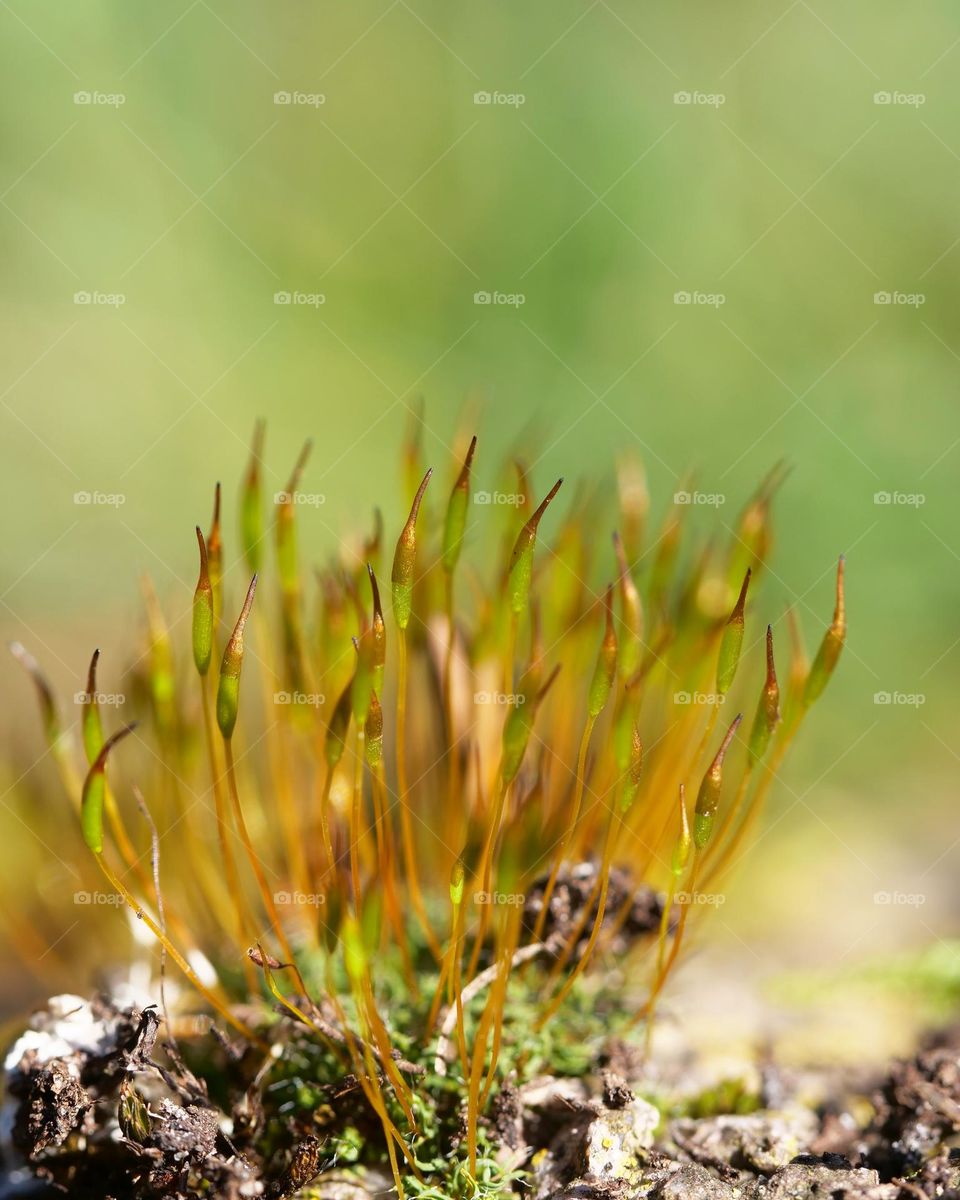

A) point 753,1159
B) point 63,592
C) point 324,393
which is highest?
point 324,393

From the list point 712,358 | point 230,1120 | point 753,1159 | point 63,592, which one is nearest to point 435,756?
point 230,1120

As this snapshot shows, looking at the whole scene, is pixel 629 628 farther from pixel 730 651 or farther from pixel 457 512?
pixel 457 512

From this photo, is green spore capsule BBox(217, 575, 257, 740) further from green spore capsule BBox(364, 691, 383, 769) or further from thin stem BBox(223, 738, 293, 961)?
green spore capsule BBox(364, 691, 383, 769)

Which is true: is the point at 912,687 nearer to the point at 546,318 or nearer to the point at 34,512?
the point at 546,318

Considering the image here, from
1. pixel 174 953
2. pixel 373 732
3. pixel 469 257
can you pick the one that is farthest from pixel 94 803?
pixel 469 257

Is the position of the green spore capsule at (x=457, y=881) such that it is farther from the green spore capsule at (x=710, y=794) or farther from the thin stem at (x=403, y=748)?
the green spore capsule at (x=710, y=794)

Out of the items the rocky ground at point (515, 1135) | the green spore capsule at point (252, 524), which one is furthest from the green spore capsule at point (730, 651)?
the green spore capsule at point (252, 524)
